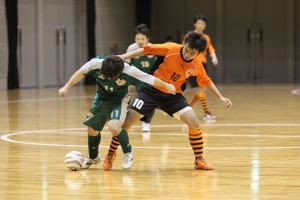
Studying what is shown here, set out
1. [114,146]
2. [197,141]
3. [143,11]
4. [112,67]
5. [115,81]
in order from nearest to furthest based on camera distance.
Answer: [112,67], [115,81], [197,141], [114,146], [143,11]

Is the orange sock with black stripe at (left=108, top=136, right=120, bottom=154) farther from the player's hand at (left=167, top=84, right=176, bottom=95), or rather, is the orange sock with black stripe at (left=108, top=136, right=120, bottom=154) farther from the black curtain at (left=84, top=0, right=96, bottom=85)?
the black curtain at (left=84, top=0, right=96, bottom=85)

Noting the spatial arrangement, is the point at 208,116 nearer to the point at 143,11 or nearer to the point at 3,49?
the point at 3,49

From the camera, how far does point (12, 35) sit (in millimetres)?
24531

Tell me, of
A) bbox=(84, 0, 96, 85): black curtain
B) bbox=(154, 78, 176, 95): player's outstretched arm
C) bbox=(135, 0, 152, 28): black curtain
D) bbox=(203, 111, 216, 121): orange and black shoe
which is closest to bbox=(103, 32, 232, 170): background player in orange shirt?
bbox=(154, 78, 176, 95): player's outstretched arm

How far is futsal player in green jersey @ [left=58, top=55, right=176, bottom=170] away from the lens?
8773mm

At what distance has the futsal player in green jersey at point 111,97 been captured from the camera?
28.8ft

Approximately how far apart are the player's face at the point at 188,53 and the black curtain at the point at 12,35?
52.6 feet

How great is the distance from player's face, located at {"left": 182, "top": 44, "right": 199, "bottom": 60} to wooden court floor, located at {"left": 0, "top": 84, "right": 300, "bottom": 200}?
4.09ft

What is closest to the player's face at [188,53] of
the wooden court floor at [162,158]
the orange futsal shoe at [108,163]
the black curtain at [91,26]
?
the wooden court floor at [162,158]

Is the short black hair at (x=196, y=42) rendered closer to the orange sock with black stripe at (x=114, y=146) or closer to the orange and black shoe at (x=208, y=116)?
the orange sock with black stripe at (x=114, y=146)

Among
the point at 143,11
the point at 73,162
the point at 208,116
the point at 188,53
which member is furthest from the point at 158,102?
the point at 143,11

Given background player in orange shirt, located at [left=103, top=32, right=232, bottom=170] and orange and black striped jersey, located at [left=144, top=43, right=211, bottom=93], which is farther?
orange and black striped jersey, located at [left=144, top=43, right=211, bottom=93]

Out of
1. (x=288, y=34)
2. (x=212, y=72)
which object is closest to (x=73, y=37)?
(x=212, y=72)

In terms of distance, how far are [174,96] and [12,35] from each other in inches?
628
